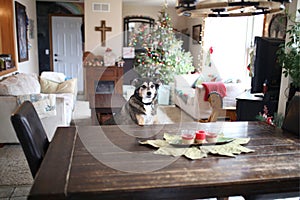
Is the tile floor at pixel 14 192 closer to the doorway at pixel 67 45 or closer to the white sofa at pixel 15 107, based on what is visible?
the white sofa at pixel 15 107

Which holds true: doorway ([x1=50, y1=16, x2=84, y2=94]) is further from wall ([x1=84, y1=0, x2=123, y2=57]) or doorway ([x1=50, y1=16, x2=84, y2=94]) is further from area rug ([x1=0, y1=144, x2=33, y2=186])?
area rug ([x1=0, y1=144, x2=33, y2=186])

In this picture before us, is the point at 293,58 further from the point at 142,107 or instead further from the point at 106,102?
the point at 106,102

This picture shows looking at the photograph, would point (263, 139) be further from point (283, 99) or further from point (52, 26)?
point (52, 26)

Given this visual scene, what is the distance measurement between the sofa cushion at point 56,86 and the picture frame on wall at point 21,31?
2.11 feet

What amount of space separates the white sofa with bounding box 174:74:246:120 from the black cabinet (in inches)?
50.0

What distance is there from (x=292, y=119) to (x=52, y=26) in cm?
653

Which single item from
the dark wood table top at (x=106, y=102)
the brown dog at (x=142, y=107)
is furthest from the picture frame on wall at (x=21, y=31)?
the brown dog at (x=142, y=107)

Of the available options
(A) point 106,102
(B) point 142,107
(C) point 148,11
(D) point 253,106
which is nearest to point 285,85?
(D) point 253,106

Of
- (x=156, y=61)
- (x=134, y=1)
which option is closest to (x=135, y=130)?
(x=156, y=61)

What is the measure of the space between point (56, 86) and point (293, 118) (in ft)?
13.6

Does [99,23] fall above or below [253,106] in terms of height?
above

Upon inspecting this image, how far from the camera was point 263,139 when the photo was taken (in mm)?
1919

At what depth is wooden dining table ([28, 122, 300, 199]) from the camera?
4.00 feet

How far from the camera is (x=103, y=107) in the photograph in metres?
3.86
